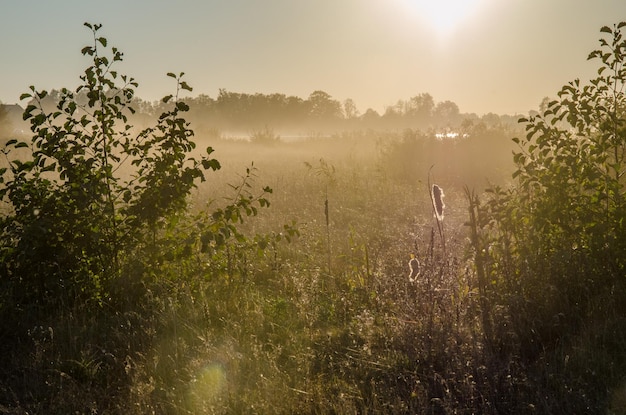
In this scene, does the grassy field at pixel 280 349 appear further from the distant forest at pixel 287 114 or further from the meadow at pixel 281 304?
the distant forest at pixel 287 114

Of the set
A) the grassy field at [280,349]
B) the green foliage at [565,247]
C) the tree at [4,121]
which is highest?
the tree at [4,121]

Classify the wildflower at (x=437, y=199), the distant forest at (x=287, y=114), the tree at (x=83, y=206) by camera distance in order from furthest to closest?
1. the distant forest at (x=287, y=114)
2. the tree at (x=83, y=206)
3. the wildflower at (x=437, y=199)

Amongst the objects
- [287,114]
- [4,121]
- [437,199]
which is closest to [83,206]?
[437,199]

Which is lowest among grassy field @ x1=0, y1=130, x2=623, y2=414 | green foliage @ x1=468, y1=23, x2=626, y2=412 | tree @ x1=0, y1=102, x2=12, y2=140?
grassy field @ x1=0, y1=130, x2=623, y2=414

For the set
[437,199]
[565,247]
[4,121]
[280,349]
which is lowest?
[280,349]

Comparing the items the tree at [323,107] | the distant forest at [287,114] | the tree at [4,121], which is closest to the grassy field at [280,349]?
the tree at [4,121]

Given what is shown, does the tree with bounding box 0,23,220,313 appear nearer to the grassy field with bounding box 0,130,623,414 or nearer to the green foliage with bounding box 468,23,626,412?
the grassy field with bounding box 0,130,623,414

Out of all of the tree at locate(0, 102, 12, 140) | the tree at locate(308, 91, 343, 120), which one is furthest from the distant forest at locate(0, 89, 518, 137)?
the tree at locate(0, 102, 12, 140)

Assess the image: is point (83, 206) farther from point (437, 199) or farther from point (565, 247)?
point (565, 247)

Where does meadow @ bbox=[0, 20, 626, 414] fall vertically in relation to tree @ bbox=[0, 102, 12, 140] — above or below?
below

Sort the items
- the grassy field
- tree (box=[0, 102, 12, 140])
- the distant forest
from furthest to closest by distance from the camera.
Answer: the distant forest
tree (box=[0, 102, 12, 140])
the grassy field

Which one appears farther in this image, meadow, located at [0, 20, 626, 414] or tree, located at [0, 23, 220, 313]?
tree, located at [0, 23, 220, 313]

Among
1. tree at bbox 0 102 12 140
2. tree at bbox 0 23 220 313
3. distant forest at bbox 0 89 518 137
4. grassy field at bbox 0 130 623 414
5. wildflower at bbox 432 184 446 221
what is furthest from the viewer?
distant forest at bbox 0 89 518 137

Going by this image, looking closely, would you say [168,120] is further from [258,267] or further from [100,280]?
[258,267]
